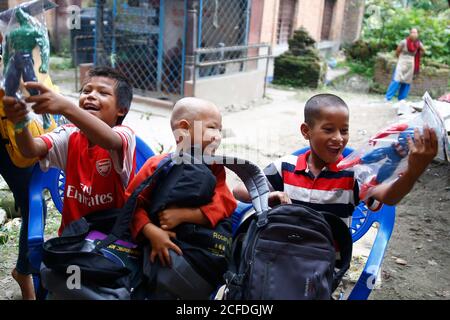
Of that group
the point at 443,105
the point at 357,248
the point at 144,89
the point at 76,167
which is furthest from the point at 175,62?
the point at 76,167

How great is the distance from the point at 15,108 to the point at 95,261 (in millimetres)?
575

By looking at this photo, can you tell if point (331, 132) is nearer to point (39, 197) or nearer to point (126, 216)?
point (126, 216)

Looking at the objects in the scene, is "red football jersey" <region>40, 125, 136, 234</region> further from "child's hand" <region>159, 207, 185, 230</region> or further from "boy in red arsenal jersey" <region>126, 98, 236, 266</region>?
"child's hand" <region>159, 207, 185, 230</region>

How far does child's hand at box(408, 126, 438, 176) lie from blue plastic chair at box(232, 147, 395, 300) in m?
0.41

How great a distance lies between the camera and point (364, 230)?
222 cm

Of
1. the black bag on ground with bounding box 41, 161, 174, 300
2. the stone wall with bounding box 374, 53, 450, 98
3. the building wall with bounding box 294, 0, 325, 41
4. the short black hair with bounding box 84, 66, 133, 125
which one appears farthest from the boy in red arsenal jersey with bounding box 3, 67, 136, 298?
the building wall with bounding box 294, 0, 325, 41

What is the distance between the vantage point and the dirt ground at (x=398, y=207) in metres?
2.87

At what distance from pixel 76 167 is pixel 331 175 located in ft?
3.39

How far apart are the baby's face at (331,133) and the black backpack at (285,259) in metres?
0.32

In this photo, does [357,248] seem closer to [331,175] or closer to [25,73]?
[331,175]

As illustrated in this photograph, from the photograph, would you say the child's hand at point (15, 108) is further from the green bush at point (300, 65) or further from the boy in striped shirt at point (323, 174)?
the green bush at point (300, 65)

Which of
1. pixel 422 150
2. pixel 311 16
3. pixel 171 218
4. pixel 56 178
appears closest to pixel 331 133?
pixel 422 150

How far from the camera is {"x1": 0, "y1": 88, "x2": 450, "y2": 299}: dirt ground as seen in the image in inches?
113

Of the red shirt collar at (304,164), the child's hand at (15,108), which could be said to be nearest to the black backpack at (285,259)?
the red shirt collar at (304,164)
